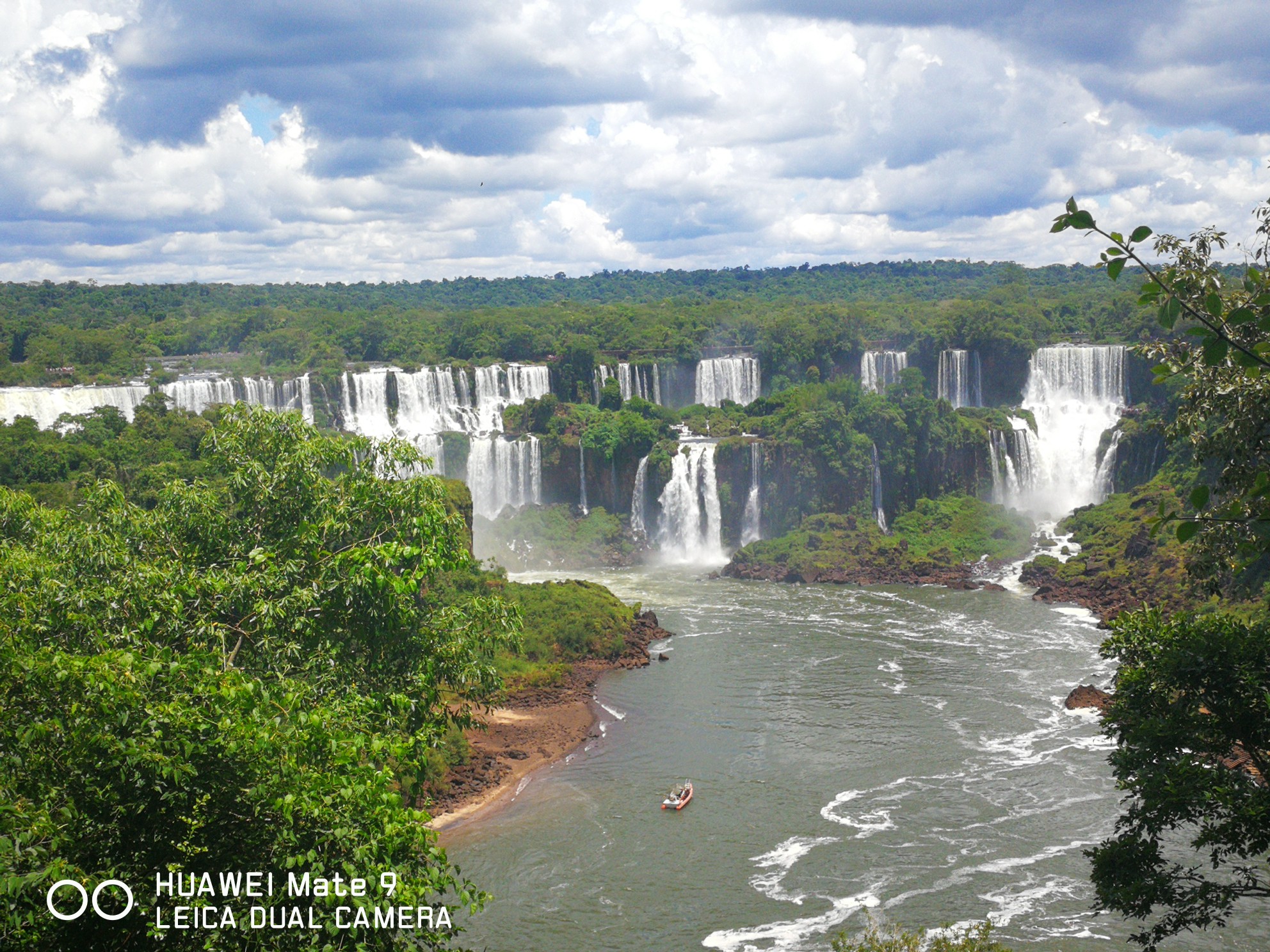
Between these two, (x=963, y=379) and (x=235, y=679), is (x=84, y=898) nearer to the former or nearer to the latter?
(x=235, y=679)

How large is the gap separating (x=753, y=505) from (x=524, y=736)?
2423cm

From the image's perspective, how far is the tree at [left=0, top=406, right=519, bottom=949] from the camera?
23.4 feet

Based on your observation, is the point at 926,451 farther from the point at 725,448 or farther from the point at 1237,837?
the point at 1237,837

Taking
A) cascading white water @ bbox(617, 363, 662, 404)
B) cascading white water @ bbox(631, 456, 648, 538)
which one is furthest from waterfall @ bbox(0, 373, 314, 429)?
cascading white water @ bbox(617, 363, 662, 404)

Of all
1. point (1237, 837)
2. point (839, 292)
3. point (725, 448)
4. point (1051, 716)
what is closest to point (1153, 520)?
point (1237, 837)

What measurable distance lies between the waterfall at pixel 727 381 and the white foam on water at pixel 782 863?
139 feet

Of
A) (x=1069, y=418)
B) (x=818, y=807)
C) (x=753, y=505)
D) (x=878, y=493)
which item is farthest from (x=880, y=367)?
(x=818, y=807)

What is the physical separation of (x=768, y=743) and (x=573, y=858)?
6.56m

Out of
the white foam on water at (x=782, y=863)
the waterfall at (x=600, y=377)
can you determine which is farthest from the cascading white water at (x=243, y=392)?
the white foam on water at (x=782, y=863)

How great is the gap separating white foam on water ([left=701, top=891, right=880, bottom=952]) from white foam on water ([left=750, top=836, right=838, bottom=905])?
0.64 meters

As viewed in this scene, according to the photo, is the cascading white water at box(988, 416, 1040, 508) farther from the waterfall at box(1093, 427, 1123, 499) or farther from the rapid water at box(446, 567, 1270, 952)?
the rapid water at box(446, 567, 1270, 952)

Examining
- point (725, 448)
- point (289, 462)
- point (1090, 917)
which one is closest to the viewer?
point (289, 462)

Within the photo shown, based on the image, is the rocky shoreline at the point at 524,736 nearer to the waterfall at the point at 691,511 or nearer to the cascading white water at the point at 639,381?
the waterfall at the point at 691,511

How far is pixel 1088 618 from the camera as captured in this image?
34.5 metres
